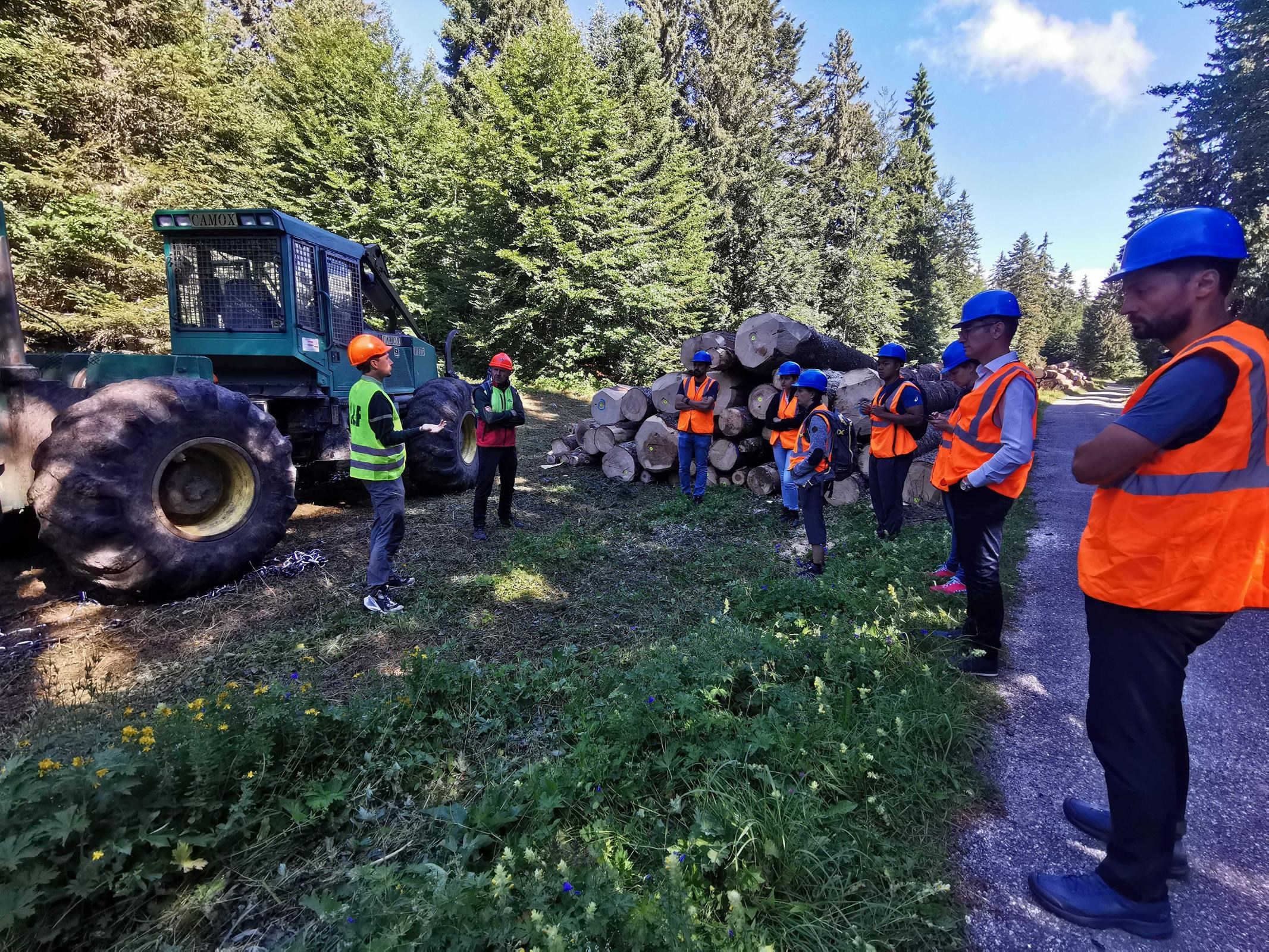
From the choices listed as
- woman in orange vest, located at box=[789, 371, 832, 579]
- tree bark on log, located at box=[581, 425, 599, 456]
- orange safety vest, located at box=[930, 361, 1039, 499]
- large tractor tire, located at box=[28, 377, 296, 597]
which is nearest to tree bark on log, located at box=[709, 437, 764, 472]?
tree bark on log, located at box=[581, 425, 599, 456]

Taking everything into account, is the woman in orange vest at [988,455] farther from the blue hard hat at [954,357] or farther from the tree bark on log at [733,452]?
the tree bark on log at [733,452]

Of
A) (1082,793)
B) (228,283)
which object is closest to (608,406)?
(228,283)

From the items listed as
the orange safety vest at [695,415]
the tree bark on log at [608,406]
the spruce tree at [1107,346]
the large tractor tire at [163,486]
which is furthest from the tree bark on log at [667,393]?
the spruce tree at [1107,346]

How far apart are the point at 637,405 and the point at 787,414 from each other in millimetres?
3339

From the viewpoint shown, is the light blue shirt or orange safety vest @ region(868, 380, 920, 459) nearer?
the light blue shirt

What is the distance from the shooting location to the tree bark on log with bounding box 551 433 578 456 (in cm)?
1023

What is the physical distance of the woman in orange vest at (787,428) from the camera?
20.3ft

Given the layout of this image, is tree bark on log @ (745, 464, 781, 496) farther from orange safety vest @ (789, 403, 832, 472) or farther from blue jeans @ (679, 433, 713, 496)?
orange safety vest @ (789, 403, 832, 472)

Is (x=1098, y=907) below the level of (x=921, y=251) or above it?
below

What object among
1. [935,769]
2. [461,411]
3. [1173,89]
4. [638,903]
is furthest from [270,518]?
[1173,89]

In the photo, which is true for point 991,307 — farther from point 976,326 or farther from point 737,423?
point 737,423

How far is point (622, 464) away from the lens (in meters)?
9.04

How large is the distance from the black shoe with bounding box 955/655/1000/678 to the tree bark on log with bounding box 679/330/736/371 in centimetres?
528

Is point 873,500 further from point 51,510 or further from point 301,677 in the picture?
point 51,510
